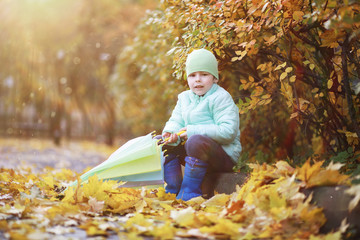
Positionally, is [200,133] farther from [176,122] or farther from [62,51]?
[62,51]

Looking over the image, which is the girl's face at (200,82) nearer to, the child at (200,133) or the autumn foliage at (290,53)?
the child at (200,133)

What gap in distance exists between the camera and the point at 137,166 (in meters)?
3.73

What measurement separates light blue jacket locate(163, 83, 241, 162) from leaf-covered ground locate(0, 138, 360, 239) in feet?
1.85

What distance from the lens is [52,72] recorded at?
61.7ft

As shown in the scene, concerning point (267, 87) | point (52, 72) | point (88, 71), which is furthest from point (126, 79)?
point (267, 87)

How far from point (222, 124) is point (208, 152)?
256 mm

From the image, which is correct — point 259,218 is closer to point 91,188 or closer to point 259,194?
point 259,194

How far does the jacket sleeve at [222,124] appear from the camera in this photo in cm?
373

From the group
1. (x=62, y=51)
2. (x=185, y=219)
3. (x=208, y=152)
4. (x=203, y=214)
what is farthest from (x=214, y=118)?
(x=62, y=51)

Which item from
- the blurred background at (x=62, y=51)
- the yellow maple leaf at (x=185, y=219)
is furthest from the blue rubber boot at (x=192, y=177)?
the blurred background at (x=62, y=51)

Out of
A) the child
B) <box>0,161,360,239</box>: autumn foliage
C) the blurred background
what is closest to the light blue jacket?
the child

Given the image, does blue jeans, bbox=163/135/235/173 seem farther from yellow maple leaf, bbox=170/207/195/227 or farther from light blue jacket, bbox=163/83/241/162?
yellow maple leaf, bbox=170/207/195/227

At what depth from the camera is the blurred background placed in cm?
1549

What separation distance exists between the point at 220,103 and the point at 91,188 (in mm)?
1255
